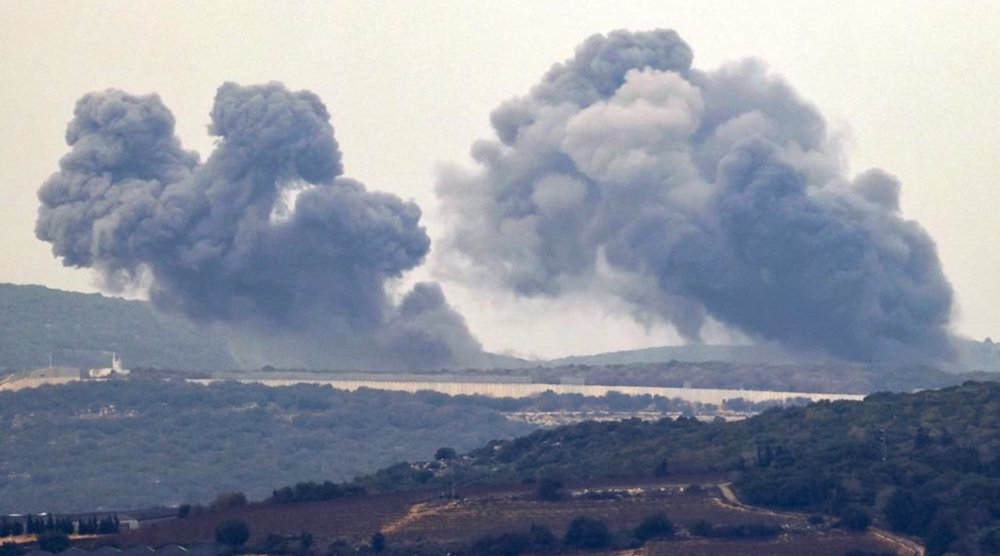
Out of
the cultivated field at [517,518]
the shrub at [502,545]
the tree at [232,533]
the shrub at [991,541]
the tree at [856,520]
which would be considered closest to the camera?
the shrub at [991,541]

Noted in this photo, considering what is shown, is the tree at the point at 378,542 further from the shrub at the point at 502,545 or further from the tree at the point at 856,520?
the tree at the point at 856,520

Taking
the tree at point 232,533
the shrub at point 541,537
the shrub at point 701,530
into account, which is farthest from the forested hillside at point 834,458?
the tree at point 232,533

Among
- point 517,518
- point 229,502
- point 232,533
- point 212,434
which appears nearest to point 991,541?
point 517,518

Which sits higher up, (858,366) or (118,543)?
(858,366)

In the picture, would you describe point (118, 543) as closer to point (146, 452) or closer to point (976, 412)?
point (976, 412)

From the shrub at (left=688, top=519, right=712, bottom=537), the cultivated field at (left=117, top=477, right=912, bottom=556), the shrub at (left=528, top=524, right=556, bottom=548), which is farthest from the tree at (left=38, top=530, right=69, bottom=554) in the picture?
the shrub at (left=688, top=519, right=712, bottom=537)

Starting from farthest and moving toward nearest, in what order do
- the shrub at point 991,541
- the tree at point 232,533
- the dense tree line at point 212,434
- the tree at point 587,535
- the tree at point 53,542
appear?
the dense tree line at point 212,434 < the tree at point 232,533 < the tree at point 53,542 < the tree at point 587,535 < the shrub at point 991,541

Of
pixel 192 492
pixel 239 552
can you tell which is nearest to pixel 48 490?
pixel 192 492
